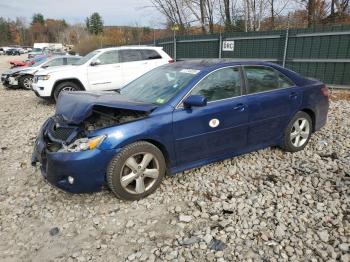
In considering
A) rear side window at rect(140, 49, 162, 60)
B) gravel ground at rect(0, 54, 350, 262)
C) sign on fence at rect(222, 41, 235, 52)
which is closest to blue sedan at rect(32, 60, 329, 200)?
gravel ground at rect(0, 54, 350, 262)

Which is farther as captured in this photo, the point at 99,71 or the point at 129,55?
the point at 129,55

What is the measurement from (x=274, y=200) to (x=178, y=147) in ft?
4.14

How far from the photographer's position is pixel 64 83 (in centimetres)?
941

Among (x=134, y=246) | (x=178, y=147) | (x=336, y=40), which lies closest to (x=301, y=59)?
(x=336, y=40)

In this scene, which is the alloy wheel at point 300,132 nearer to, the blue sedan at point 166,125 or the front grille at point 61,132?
the blue sedan at point 166,125

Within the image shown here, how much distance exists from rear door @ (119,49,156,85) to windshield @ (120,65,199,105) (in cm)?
519

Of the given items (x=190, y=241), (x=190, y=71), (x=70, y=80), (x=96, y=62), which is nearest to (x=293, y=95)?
(x=190, y=71)

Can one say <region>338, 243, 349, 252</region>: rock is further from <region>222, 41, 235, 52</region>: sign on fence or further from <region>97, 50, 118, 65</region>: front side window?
<region>222, 41, 235, 52</region>: sign on fence

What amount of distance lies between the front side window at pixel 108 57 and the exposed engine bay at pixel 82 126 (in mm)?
6070

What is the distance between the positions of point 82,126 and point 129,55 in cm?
678

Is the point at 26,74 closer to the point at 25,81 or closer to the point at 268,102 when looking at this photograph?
the point at 25,81

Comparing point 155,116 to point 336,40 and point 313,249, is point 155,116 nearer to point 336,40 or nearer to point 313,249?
point 313,249

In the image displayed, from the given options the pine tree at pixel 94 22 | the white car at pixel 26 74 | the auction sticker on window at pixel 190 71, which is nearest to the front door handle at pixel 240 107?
the auction sticker on window at pixel 190 71

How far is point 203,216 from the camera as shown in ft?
11.1
